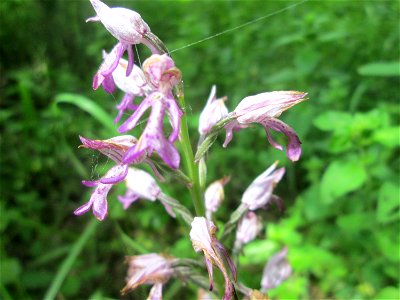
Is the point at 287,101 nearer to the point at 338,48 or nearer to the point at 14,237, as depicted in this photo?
the point at 14,237

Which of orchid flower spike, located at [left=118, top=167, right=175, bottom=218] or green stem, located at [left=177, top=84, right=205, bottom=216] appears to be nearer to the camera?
green stem, located at [left=177, top=84, right=205, bottom=216]

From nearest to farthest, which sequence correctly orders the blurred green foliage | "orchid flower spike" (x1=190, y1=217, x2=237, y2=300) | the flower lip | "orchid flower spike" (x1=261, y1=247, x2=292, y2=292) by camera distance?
"orchid flower spike" (x1=190, y1=217, x2=237, y2=300) → the flower lip → "orchid flower spike" (x1=261, y1=247, x2=292, y2=292) → the blurred green foliage

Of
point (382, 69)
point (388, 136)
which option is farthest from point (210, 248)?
point (382, 69)

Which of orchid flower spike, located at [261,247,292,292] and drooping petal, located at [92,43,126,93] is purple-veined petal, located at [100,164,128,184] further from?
orchid flower spike, located at [261,247,292,292]

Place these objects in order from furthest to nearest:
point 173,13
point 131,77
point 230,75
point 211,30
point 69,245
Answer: point 173,13, point 211,30, point 230,75, point 69,245, point 131,77

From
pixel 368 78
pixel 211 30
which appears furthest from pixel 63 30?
pixel 368 78

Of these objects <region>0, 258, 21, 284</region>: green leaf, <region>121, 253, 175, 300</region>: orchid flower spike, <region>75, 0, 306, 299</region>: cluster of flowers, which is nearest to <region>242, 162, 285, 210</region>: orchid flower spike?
<region>75, 0, 306, 299</region>: cluster of flowers
